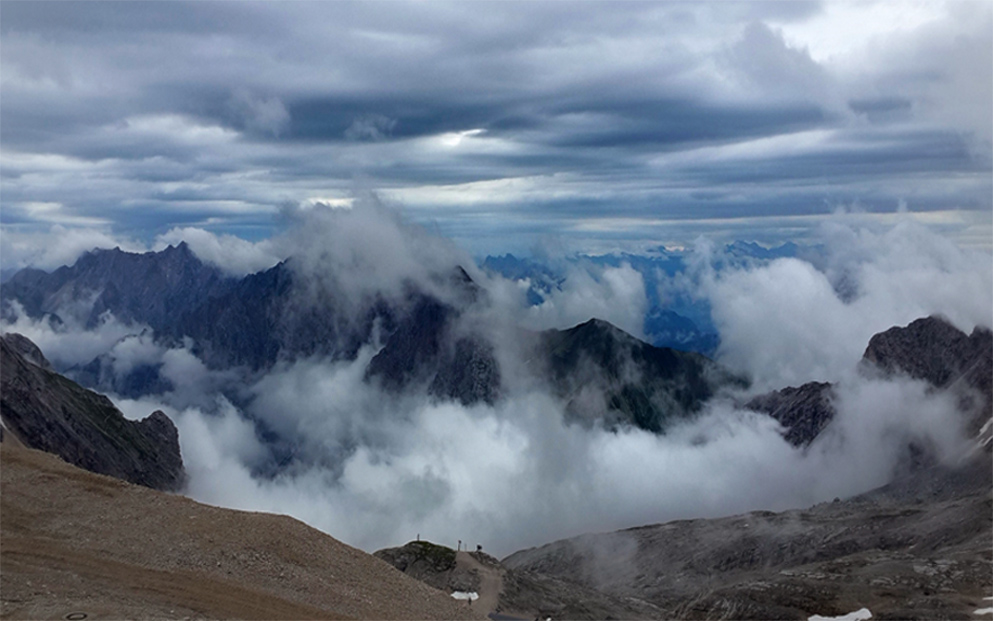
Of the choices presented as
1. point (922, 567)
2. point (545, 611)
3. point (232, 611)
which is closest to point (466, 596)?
point (545, 611)

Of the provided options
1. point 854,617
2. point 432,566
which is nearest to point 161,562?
point 854,617

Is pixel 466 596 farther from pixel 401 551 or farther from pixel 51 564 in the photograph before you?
pixel 51 564

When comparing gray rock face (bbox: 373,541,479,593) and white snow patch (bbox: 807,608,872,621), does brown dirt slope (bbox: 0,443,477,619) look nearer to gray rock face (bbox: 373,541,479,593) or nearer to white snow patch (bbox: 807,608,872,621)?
white snow patch (bbox: 807,608,872,621)

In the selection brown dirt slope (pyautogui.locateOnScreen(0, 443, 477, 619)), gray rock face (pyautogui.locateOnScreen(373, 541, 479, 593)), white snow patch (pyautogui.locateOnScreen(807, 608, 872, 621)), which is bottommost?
white snow patch (pyautogui.locateOnScreen(807, 608, 872, 621))

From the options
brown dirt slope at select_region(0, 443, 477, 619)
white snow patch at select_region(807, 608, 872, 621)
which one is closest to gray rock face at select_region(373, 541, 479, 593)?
white snow patch at select_region(807, 608, 872, 621)

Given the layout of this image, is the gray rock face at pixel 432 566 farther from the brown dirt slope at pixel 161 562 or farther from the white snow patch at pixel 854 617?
the brown dirt slope at pixel 161 562

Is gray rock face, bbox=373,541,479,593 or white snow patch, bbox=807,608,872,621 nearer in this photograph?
white snow patch, bbox=807,608,872,621

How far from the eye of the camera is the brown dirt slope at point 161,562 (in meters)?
41.7

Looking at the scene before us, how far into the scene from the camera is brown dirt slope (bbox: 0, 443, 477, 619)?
137 ft

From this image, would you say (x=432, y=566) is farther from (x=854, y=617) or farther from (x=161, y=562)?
(x=161, y=562)

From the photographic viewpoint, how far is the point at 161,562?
153ft

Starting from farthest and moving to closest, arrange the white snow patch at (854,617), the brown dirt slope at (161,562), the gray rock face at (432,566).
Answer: the gray rock face at (432,566)
the white snow patch at (854,617)
the brown dirt slope at (161,562)

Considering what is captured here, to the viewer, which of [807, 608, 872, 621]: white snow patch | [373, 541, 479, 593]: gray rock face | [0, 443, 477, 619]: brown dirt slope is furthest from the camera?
[373, 541, 479, 593]: gray rock face

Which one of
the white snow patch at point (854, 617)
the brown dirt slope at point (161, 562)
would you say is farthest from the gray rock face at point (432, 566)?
the brown dirt slope at point (161, 562)
